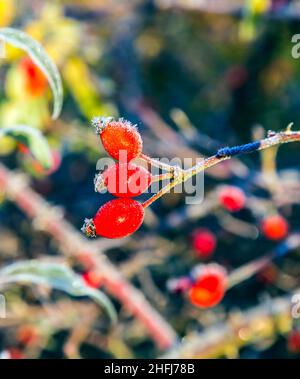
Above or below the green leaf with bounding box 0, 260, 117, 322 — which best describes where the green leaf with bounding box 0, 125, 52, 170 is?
above

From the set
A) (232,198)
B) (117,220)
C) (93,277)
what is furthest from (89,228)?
(232,198)

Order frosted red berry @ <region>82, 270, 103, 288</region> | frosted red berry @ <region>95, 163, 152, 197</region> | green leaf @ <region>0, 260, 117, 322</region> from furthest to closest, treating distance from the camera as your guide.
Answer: frosted red berry @ <region>82, 270, 103, 288</region> → green leaf @ <region>0, 260, 117, 322</region> → frosted red berry @ <region>95, 163, 152, 197</region>

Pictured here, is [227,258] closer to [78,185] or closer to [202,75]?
[78,185]

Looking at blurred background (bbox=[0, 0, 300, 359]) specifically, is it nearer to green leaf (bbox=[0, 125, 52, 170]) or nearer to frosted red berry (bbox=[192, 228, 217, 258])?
frosted red berry (bbox=[192, 228, 217, 258])

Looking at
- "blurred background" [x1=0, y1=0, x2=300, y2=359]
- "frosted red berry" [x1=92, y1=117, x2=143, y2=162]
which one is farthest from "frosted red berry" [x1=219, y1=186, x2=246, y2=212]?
"frosted red berry" [x1=92, y1=117, x2=143, y2=162]

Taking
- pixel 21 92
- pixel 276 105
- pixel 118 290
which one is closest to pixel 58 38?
pixel 21 92

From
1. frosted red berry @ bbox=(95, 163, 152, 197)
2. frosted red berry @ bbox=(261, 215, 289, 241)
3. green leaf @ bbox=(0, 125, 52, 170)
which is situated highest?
frosted red berry @ bbox=(261, 215, 289, 241)

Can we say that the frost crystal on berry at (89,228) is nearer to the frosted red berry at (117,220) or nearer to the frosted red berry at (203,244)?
the frosted red berry at (117,220)

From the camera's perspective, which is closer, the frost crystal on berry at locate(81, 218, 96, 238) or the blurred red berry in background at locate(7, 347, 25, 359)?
the frost crystal on berry at locate(81, 218, 96, 238)
